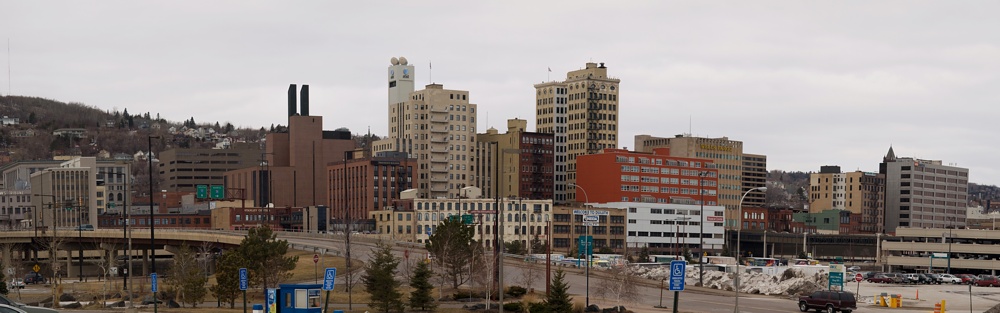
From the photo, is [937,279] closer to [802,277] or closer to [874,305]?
[802,277]

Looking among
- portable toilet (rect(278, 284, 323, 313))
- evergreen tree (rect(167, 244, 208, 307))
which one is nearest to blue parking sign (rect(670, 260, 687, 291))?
portable toilet (rect(278, 284, 323, 313))

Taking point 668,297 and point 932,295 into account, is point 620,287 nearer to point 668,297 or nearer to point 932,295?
point 668,297

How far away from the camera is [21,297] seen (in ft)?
335

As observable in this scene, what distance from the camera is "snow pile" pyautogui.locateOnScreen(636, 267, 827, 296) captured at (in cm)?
11512

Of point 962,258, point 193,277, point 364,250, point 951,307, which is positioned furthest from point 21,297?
point 962,258

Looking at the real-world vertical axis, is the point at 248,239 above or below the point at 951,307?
above

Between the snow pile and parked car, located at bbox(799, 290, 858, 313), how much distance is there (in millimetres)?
17288

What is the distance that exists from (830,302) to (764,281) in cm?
3608

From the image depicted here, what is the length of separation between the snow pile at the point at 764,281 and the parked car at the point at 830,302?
681 inches

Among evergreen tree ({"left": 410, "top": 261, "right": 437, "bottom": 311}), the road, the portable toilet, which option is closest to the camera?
the portable toilet

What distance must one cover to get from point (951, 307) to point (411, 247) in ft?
230

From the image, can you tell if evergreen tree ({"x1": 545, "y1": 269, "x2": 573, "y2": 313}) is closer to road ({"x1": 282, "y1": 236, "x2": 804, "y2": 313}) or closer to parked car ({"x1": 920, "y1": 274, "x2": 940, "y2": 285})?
road ({"x1": 282, "y1": 236, "x2": 804, "y2": 313})

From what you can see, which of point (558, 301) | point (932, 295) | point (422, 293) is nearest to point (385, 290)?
point (422, 293)

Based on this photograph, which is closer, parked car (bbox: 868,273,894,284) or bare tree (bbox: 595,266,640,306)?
bare tree (bbox: 595,266,640,306)
